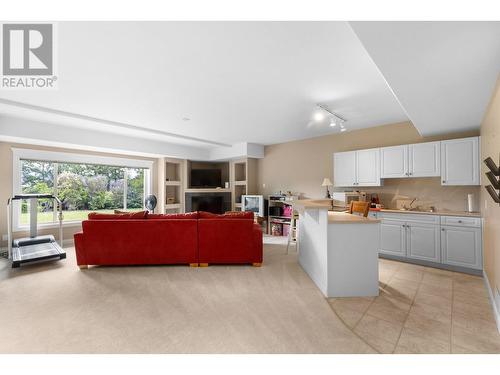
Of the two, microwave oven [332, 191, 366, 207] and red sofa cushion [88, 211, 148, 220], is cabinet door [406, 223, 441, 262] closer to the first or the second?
microwave oven [332, 191, 366, 207]

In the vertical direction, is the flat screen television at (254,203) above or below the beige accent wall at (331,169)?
below

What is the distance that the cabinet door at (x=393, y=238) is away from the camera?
14.0 feet

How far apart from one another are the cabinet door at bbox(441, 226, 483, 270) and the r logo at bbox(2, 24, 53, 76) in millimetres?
5468

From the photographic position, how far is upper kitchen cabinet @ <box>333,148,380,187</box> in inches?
193

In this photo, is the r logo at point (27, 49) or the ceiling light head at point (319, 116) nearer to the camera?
the r logo at point (27, 49)

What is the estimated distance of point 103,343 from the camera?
1.97m

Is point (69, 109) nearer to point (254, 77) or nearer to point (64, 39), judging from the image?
point (64, 39)

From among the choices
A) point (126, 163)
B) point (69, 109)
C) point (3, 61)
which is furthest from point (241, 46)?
point (126, 163)

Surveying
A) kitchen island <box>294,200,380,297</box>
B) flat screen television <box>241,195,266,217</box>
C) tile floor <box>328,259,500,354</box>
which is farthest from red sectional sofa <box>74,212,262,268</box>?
flat screen television <box>241,195,266,217</box>

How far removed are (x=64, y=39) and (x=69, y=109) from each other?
2.30 metres

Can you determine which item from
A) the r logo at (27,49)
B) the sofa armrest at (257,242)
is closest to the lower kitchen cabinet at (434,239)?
the sofa armrest at (257,242)

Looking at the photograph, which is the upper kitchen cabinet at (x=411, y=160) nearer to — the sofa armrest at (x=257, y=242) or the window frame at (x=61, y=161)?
the sofa armrest at (x=257, y=242)

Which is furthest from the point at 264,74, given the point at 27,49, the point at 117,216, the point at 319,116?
the point at 117,216

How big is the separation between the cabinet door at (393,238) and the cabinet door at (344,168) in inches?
43.8
